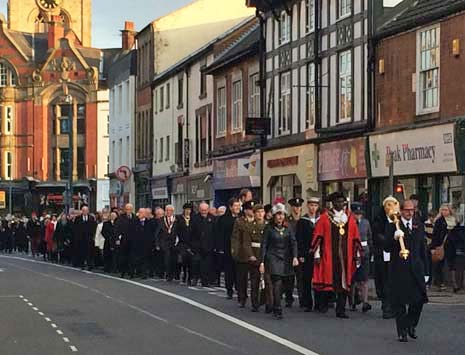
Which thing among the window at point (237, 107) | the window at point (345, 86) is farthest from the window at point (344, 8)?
the window at point (237, 107)

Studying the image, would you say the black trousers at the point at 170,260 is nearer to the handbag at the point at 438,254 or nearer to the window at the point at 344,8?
the handbag at the point at 438,254

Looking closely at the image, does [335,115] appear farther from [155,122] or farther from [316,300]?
[155,122]

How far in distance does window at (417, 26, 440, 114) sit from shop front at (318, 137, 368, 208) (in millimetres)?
3346

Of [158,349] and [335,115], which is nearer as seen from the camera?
[158,349]

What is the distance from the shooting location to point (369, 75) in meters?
30.5

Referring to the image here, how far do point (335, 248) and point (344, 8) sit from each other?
633 inches

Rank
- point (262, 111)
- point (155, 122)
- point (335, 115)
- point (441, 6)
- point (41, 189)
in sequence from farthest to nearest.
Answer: point (41, 189) < point (155, 122) < point (262, 111) < point (335, 115) < point (441, 6)

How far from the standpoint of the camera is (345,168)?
3234 centimetres

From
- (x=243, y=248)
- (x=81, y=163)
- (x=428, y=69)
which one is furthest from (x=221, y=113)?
(x=81, y=163)

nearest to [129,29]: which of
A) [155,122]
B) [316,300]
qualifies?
[155,122]

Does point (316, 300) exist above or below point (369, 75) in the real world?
below

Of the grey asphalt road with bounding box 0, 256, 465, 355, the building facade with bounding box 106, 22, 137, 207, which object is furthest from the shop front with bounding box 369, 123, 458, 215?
the building facade with bounding box 106, 22, 137, 207

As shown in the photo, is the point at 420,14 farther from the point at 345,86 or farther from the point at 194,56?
the point at 194,56

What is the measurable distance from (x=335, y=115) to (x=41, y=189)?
58.6 m
